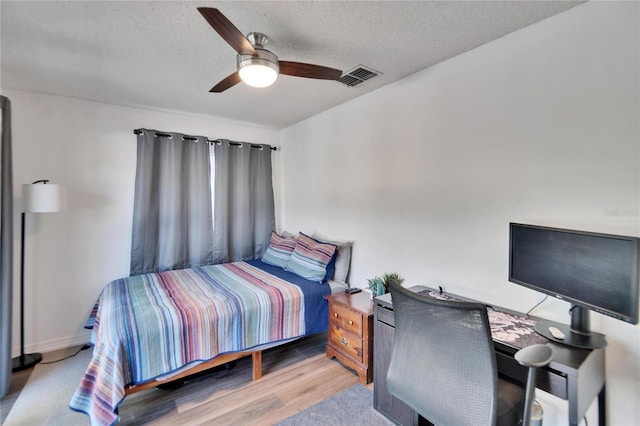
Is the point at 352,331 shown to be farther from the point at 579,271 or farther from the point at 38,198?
the point at 38,198

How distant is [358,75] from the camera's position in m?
2.43

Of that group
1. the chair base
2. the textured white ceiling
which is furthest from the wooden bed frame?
the textured white ceiling

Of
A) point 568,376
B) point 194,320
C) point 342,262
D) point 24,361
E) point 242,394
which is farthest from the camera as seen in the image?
point 342,262

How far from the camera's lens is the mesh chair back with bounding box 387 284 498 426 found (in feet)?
3.86

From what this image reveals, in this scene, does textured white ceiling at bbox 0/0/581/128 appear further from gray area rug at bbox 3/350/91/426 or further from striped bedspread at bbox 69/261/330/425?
gray area rug at bbox 3/350/91/426

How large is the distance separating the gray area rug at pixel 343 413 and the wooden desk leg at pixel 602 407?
3.66 feet

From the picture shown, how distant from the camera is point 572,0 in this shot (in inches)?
60.6

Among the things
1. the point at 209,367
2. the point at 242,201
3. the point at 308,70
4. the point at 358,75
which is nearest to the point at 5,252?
the point at 209,367

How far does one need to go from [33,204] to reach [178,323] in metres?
1.72

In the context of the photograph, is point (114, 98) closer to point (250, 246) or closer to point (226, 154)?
point (226, 154)

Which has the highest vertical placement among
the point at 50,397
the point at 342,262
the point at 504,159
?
the point at 504,159

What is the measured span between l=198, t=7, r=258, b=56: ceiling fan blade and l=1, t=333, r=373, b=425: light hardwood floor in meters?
2.33

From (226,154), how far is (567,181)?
133 inches

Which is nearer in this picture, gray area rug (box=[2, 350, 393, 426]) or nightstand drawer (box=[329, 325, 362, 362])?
gray area rug (box=[2, 350, 393, 426])
